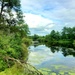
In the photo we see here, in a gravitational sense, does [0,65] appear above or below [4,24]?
below

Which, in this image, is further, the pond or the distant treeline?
the distant treeline

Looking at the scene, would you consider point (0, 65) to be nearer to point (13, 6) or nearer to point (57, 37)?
point (13, 6)

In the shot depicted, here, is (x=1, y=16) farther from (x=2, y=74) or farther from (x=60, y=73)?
(x=2, y=74)

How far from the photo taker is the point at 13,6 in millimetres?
29375

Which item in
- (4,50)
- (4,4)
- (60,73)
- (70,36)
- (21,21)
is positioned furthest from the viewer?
(70,36)

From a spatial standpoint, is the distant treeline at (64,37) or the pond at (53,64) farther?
the distant treeline at (64,37)

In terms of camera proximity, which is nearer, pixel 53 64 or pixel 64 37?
pixel 53 64

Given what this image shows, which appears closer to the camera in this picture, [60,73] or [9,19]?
[60,73]

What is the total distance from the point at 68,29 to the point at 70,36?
11.3ft

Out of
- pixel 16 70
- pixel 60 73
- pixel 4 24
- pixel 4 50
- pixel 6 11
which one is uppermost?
pixel 6 11

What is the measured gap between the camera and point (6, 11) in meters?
28.3

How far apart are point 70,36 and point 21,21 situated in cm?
5968

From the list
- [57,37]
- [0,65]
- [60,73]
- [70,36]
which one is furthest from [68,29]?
[0,65]

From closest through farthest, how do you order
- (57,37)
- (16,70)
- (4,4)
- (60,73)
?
(16,70) < (60,73) < (4,4) < (57,37)
